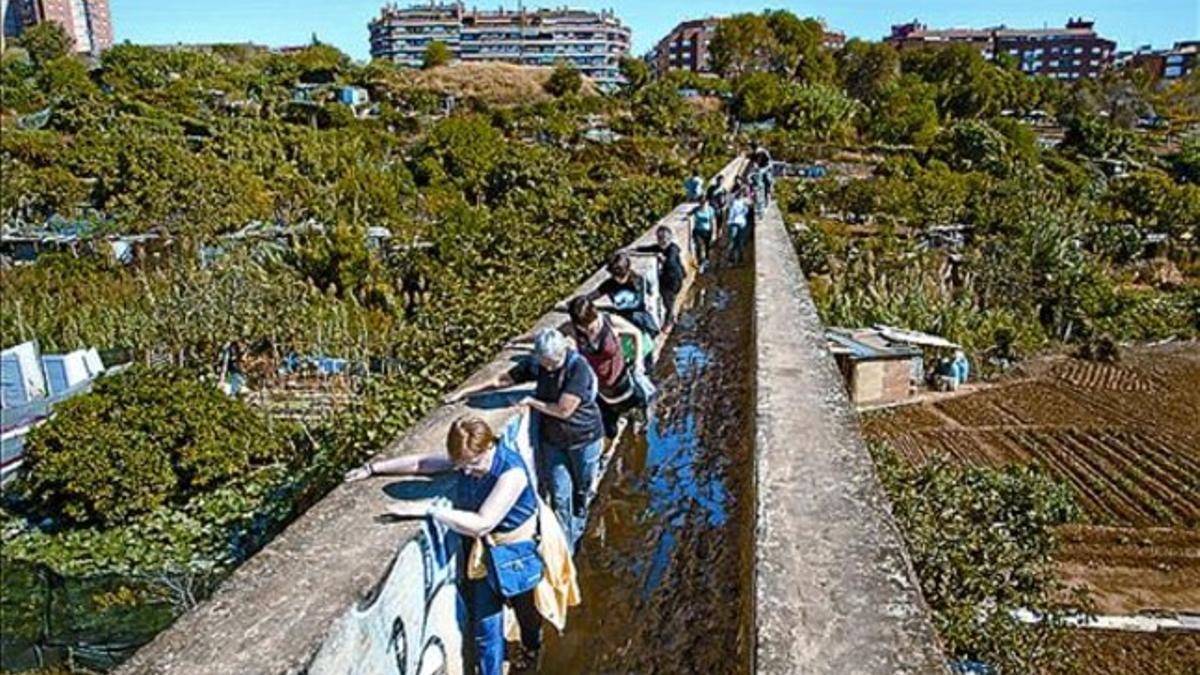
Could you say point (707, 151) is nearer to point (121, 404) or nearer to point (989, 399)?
point (989, 399)

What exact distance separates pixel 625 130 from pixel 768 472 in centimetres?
5276

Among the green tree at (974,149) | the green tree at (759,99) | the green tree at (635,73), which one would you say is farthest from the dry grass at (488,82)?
the green tree at (974,149)

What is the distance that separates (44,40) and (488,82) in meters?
71.7

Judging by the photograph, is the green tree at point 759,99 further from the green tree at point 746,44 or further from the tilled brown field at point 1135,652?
the tilled brown field at point 1135,652

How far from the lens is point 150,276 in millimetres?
3941

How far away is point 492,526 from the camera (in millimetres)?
3064

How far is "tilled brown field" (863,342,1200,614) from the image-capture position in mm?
13250

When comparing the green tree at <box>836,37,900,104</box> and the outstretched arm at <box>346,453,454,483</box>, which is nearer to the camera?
the outstretched arm at <box>346,453,454,483</box>

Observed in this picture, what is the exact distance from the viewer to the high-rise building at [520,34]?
110 meters

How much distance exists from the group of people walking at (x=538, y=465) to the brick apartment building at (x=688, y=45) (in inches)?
4141

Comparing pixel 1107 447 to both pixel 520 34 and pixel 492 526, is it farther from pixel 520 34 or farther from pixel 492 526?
pixel 520 34

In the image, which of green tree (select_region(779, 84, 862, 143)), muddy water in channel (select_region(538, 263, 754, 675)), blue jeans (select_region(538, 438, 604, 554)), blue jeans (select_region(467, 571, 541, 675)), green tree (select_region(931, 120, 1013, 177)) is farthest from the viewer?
green tree (select_region(779, 84, 862, 143))

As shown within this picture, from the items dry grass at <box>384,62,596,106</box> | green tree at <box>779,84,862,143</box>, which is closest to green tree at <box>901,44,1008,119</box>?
green tree at <box>779,84,862,143</box>

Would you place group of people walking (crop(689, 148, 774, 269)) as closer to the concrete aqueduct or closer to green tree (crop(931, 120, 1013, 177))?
the concrete aqueduct
